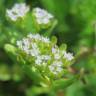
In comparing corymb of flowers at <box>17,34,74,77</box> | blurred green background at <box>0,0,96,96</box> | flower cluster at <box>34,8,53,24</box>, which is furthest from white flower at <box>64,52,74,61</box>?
blurred green background at <box>0,0,96,96</box>

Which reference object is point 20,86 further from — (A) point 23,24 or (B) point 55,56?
(B) point 55,56

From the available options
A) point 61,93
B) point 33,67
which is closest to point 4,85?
point 61,93

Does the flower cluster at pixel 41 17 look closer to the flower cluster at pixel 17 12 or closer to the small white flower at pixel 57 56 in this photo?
the flower cluster at pixel 17 12

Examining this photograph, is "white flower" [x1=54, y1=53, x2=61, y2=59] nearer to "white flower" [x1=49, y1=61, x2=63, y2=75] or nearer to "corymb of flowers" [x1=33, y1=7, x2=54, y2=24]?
"white flower" [x1=49, y1=61, x2=63, y2=75]

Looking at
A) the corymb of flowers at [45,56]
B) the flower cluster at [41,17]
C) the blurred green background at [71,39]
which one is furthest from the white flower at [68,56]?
the blurred green background at [71,39]

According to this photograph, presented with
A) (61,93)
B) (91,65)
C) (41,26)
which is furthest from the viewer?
(91,65)
